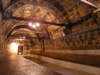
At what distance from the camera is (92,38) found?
282 inches

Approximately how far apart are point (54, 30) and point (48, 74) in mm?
11601

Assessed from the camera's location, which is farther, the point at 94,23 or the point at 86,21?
the point at 86,21

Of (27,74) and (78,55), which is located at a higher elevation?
(27,74)

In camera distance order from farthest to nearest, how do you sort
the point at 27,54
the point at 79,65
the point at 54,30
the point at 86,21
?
1. the point at 27,54
2. the point at 54,30
3. the point at 86,21
4. the point at 79,65

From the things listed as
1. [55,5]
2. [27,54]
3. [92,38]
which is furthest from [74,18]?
[27,54]

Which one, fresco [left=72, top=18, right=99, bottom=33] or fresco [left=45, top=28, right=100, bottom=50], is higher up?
fresco [left=72, top=18, right=99, bottom=33]

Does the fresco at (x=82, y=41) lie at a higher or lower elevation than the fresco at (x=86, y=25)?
lower

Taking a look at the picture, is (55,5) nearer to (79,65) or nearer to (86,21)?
(86,21)

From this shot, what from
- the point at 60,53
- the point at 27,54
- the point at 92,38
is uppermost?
the point at 92,38

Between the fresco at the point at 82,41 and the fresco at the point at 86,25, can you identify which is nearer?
the fresco at the point at 82,41

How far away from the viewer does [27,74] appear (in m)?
1.61

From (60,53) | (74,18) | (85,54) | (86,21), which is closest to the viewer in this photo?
(85,54)

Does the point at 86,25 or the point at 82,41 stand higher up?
the point at 86,25

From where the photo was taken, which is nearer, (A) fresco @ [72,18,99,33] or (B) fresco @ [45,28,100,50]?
(B) fresco @ [45,28,100,50]
